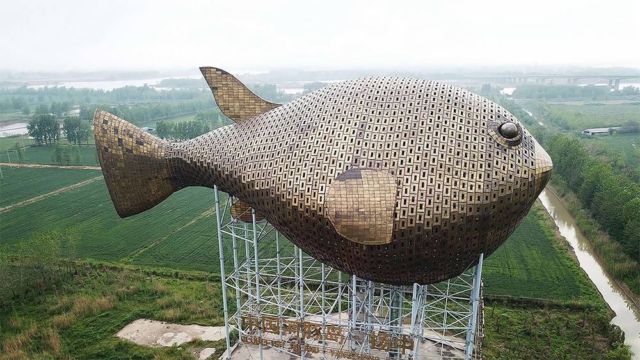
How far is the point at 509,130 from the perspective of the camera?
32.3ft

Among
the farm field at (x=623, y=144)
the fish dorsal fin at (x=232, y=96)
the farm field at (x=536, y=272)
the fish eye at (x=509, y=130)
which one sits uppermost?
the fish dorsal fin at (x=232, y=96)

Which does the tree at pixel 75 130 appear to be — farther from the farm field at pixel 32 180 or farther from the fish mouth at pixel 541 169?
the fish mouth at pixel 541 169

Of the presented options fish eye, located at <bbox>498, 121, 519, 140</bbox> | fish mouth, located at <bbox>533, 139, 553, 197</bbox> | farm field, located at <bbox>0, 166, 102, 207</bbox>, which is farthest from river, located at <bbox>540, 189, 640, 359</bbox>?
farm field, located at <bbox>0, 166, 102, 207</bbox>

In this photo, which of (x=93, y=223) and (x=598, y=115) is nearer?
(x=93, y=223)

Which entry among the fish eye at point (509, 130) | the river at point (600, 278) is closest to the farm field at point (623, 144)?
the river at point (600, 278)

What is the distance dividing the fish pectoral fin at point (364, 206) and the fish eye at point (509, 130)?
2.51m

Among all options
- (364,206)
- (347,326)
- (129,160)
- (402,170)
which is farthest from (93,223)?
(402,170)

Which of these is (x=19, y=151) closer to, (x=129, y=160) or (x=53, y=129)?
(x=53, y=129)

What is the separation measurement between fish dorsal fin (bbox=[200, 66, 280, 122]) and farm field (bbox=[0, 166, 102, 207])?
2740cm

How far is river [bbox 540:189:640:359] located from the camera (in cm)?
1802

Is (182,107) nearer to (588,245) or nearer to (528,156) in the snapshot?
(588,245)

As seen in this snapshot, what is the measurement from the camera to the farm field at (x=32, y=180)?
114 feet

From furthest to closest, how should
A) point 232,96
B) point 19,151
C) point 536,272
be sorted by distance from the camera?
point 19,151
point 536,272
point 232,96

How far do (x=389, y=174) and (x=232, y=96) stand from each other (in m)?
5.43
